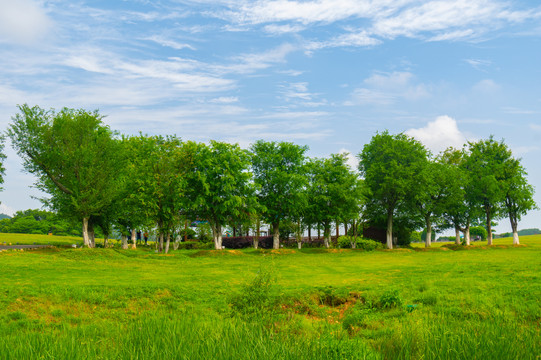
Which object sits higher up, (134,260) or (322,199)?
(322,199)

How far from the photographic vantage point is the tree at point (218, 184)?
47.2m

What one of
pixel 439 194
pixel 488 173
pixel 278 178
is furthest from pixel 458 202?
pixel 278 178

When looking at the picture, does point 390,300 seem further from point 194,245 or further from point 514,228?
point 514,228

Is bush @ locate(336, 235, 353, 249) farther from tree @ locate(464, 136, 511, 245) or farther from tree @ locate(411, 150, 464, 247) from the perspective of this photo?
tree @ locate(464, 136, 511, 245)

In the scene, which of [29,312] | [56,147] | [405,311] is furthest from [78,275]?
[56,147]

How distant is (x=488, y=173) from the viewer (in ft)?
216

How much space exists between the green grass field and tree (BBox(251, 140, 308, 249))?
2798 cm

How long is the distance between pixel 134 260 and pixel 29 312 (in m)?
22.4


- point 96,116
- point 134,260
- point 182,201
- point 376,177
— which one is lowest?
point 134,260

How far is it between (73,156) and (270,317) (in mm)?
38982

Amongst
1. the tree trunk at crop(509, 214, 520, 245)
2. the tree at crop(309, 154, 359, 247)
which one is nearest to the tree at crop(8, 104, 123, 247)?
the tree at crop(309, 154, 359, 247)

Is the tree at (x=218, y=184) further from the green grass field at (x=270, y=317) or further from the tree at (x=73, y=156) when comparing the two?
the green grass field at (x=270, y=317)

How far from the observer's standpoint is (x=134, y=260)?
36.2 metres

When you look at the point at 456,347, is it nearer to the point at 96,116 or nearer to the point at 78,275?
the point at 78,275
